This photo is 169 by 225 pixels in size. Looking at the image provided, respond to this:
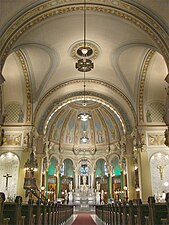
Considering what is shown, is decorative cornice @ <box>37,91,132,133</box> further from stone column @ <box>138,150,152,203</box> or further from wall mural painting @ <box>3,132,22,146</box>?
stone column @ <box>138,150,152,203</box>

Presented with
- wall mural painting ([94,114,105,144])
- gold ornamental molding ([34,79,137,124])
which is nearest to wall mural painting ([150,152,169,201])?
gold ornamental molding ([34,79,137,124])

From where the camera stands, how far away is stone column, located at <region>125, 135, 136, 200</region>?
53.4 feet

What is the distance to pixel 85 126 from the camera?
80.3 feet

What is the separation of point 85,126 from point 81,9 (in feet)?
51.3

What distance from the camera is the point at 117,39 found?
12297 mm

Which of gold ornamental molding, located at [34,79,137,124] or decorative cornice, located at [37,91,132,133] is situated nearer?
gold ornamental molding, located at [34,79,137,124]

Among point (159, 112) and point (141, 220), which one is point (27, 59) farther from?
point (141, 220)

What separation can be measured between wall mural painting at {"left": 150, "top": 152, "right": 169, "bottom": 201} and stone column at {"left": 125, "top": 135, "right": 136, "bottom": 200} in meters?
2.60

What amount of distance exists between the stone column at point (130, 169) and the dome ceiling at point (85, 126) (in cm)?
340

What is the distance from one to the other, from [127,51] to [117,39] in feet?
3.85

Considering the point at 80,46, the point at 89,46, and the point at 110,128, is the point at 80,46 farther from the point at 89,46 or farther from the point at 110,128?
the point at 110,128

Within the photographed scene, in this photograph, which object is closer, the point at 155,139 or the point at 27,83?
the point at 27,83

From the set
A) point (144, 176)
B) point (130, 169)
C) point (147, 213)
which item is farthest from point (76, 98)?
point (147, 213)

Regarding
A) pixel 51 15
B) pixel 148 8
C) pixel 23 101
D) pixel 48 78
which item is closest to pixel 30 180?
pixel 23 101
